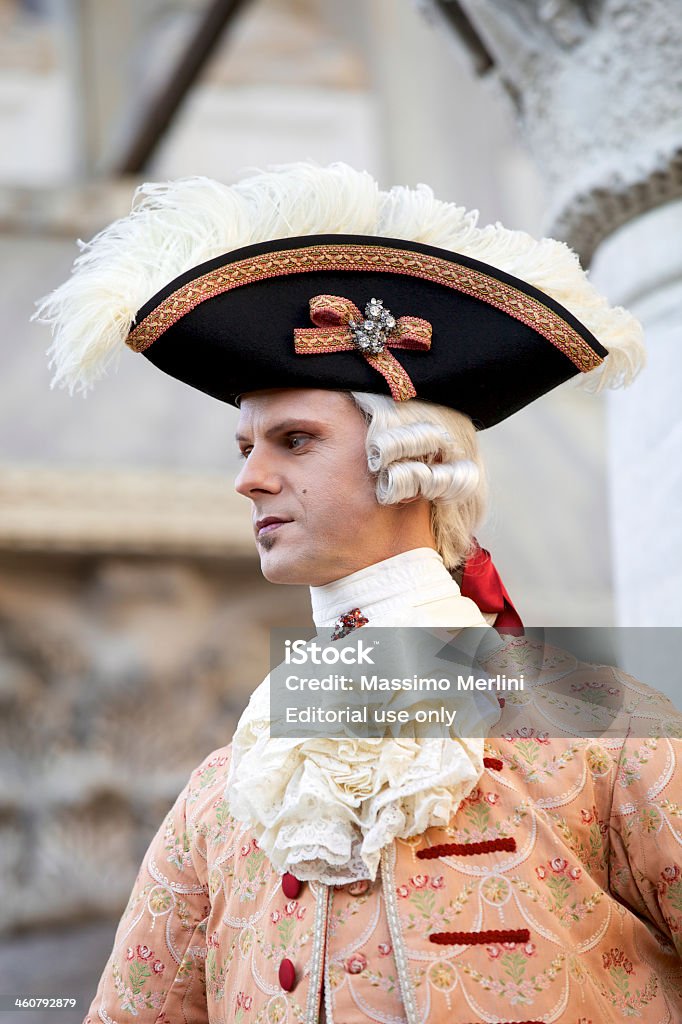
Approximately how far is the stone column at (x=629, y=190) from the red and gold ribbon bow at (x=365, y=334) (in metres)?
0.60

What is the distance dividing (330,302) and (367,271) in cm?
5

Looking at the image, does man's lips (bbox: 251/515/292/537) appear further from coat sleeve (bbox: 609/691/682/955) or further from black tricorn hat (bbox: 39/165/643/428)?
coat sleeve (bbox: 609/691/682/955)

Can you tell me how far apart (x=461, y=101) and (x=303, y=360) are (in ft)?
11.2

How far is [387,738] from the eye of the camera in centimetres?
102

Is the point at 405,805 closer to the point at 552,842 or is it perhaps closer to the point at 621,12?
the point at 552,842

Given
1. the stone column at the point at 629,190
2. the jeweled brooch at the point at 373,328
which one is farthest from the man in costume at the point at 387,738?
the stone column at the point at 629,190

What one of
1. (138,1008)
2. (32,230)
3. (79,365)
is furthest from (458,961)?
(32,230)

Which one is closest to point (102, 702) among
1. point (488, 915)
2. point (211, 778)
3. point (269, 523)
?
point (211, 778)

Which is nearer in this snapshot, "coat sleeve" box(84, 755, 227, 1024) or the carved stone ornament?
"coat sleeve" box(84, 755, 227, 1024)

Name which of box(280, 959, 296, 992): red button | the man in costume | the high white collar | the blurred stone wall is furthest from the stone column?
the blurred stone wall

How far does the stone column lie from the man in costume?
16.5 inches

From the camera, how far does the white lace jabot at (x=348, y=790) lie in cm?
99

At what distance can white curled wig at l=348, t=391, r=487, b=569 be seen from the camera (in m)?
1.06

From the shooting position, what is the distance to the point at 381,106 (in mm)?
4121
